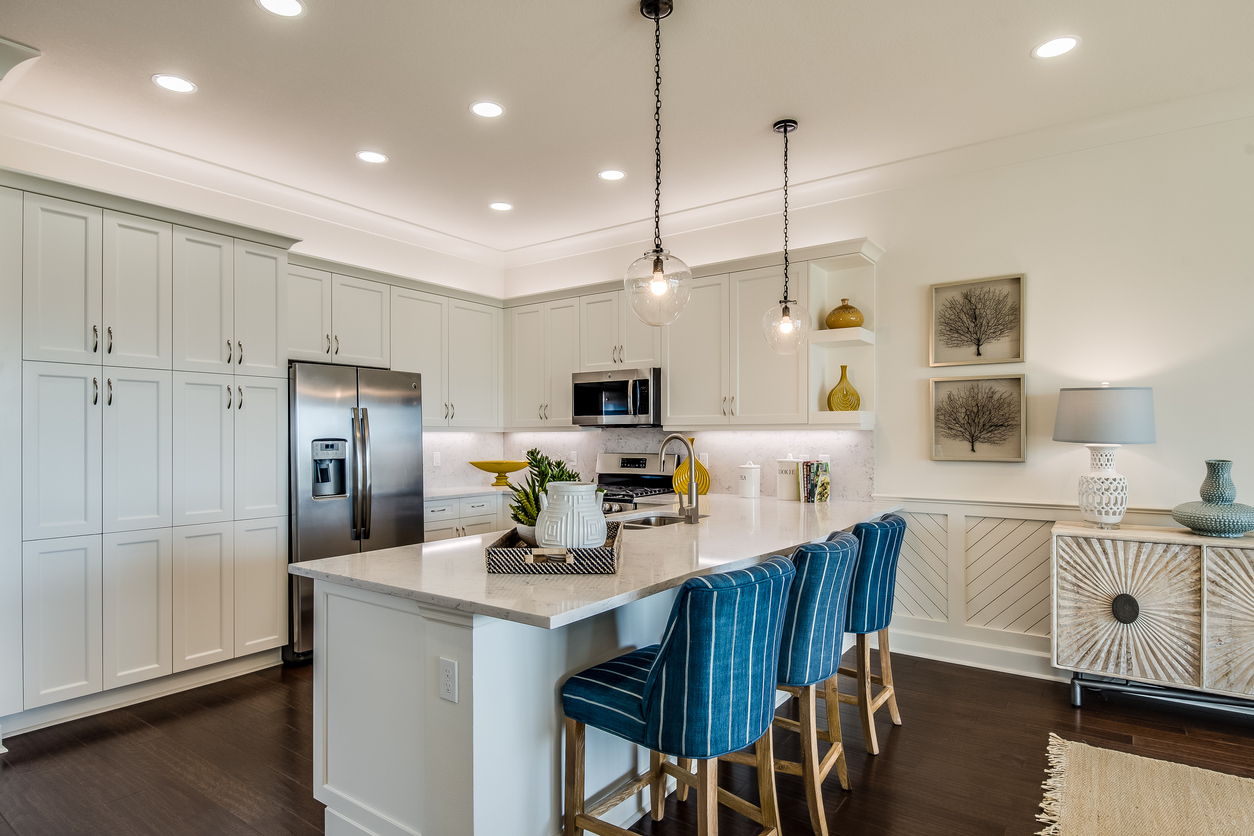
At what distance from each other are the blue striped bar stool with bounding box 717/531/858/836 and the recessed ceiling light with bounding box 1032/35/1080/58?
225 cm

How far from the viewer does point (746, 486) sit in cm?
431

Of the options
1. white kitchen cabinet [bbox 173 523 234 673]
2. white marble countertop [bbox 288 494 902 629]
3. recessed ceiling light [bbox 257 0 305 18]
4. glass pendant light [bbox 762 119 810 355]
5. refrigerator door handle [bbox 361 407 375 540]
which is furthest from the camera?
refrigerator door handle [bbox 361 407 375 540]

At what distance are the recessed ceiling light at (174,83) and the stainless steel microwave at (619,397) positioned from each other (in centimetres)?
299

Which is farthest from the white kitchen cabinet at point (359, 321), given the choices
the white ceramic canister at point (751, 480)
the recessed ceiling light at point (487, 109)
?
the white ceramic canister at point (751, 480)

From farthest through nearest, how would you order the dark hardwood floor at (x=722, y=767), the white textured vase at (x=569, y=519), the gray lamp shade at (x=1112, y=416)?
1. the gray lamp shade at (x=1112, y=416)
2. the dark hardwood floor at (x=722, y=767)
3. the white textured vase at (x=569, y=519)

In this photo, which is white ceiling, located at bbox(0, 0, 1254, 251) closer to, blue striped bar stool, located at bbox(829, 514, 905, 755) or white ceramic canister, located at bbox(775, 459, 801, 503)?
white ceramic canister, located at bbox(775, 459, 801, 503)

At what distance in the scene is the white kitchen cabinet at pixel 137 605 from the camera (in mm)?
3291

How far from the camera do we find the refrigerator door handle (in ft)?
13.9

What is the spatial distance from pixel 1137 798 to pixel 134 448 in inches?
180

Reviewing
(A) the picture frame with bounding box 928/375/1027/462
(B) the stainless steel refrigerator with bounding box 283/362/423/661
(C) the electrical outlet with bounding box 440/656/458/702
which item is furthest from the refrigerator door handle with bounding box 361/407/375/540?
(A) the picture frame with bounding box 928/375/1027/462

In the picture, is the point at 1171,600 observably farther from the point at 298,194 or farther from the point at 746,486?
the point at 298,194

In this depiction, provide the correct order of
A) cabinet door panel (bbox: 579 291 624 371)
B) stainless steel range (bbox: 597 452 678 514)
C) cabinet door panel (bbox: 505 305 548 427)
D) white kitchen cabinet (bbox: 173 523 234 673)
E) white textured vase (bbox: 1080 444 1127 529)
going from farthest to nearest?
cabinet door panel (bbox: 505 305 548 427)
cabinet door panel (bbox: 579 291 624 371)
stainless steel range (bbox: 597 452 678 514)
white kitchen cabinet (bbox: 173 523 234 673)
white textured vase (bbox: 1080 444 1127 529)

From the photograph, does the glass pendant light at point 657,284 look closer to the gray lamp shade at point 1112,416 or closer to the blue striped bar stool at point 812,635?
the blue striped bar stool at point 812,635

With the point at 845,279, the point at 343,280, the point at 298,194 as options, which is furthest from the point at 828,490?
the point at 298,194
